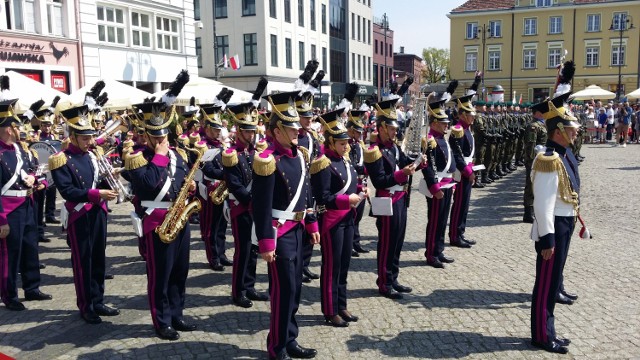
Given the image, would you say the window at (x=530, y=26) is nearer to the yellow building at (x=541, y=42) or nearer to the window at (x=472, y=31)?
the yellow building at (x=541, y=42)

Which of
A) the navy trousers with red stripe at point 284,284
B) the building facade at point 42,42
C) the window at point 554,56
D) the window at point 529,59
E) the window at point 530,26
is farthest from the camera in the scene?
the window at point 529,59

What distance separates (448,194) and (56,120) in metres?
10.2

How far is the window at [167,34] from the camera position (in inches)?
1107

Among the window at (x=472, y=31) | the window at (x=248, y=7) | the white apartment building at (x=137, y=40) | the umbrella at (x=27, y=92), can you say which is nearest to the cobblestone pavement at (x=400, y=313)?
the umbrella at (x=27, y=92)

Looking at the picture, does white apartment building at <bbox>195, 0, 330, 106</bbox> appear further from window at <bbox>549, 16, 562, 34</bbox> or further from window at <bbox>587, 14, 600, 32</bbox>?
window at <bbox>587, 14, 600, 32</bbox>

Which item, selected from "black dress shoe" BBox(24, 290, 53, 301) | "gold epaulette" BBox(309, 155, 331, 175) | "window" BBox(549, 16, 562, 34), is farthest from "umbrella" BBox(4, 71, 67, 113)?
"window" BBox(549, 16, 562, 34)

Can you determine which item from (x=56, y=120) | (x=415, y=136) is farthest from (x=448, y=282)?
(x=56, y=120)

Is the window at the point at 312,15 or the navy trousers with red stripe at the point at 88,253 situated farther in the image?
the window at the point at 312,15

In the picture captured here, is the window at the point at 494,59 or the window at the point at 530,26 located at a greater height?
the window at the point at 530,26

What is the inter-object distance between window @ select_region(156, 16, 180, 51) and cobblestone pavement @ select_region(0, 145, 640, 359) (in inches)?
827

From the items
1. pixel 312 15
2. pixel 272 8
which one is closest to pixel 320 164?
pixel 272 8

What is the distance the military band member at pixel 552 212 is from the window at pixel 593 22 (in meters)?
58.5

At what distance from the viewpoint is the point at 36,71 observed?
853 inches

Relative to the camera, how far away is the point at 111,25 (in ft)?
82.4
